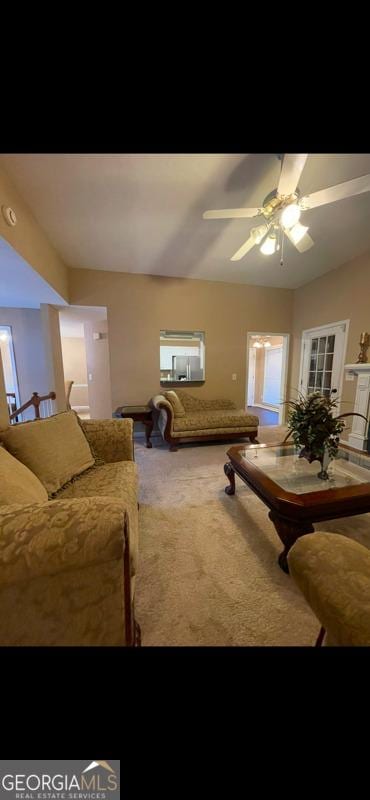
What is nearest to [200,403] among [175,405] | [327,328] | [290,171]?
[175,405]

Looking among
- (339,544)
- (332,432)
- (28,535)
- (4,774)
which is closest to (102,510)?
(28,535)

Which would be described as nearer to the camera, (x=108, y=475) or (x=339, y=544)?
(x=339, y=544)

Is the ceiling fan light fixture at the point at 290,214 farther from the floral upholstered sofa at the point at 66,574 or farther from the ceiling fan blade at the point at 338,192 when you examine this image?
the floral upholstered sofa at the point at 66,574

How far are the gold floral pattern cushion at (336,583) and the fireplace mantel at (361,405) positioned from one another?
3163 mm

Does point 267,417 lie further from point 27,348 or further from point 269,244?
point 27,348

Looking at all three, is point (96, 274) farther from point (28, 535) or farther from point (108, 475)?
point (28, 535)

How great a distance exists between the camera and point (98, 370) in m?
4.68

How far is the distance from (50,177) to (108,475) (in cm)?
240

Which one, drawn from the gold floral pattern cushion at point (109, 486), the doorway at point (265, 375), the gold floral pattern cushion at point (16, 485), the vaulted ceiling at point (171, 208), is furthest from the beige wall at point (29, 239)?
the doorway at point (265, 375)

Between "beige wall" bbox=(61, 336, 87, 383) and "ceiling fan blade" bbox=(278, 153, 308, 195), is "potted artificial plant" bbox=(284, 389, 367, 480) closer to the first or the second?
"ceiling fan blade" bbox=(278, 153, 308, 195)

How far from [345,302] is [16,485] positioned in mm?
4465

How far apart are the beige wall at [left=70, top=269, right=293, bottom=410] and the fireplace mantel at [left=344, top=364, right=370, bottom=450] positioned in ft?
5.51

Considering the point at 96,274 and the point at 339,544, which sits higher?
the point at 96,274
